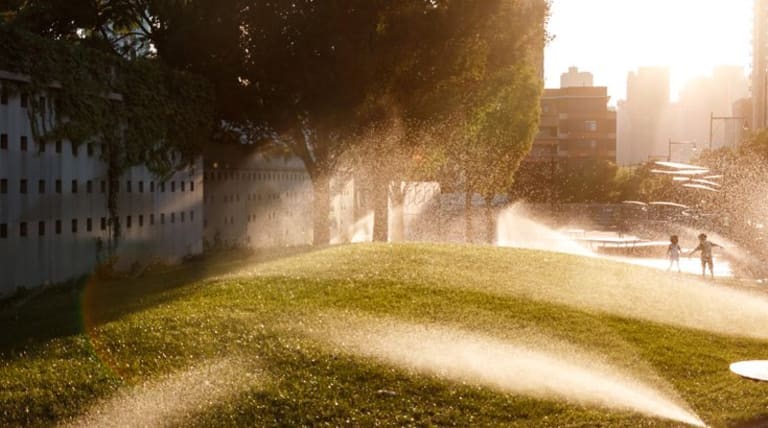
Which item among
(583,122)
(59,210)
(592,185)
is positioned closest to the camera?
(59,210)

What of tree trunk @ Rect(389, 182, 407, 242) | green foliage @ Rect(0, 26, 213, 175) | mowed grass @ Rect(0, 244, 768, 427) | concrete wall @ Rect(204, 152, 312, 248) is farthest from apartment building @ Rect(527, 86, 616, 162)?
mowed grass @ Rect(0, 244, 768, 427)

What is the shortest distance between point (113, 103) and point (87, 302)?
637 centimetres

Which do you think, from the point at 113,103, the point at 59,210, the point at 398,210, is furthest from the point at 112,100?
the point at 398,210

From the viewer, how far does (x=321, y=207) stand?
32.0 metres

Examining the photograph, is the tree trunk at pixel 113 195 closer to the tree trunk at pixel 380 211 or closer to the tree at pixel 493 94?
the tree at pixel 493 94

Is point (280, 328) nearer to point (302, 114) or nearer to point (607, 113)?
point (302, 114)

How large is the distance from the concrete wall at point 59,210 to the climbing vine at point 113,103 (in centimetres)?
32

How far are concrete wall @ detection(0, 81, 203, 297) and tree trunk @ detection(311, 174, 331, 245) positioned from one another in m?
7.97

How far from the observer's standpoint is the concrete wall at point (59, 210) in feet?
57.1

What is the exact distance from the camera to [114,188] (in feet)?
70.0

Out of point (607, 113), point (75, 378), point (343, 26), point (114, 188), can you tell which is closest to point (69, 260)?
point (114, 188)

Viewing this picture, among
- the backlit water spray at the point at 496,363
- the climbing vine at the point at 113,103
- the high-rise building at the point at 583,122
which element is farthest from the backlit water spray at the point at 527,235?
the high-rise building at the point at 583,122

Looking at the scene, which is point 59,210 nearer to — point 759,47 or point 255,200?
point 255,200

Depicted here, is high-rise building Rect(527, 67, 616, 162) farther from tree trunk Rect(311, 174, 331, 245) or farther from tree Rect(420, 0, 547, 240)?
tree trunk Rect(311, 174, 331, 245)
